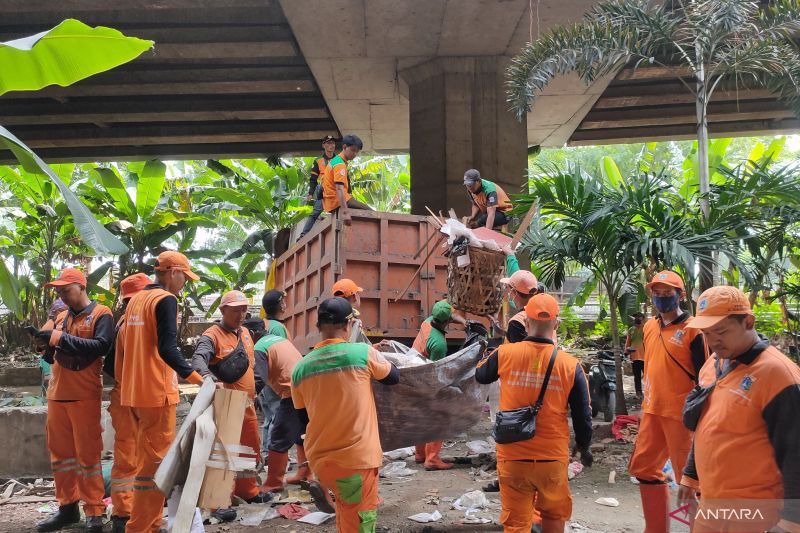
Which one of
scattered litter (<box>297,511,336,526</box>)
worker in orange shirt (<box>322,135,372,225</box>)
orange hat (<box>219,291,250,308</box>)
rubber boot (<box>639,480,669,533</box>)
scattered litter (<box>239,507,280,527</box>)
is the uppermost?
worker in orange shirt (<box>322,135,372,225</box>)

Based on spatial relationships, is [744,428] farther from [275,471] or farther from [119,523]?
[275,471]

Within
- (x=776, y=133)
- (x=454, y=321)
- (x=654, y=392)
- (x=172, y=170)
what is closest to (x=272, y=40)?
(x=454, y=321)

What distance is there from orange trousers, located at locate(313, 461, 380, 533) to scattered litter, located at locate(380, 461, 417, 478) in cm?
291

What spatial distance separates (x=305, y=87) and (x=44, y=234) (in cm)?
720

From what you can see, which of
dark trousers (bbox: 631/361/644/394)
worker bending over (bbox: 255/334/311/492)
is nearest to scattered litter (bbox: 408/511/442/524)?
Answer: worker bending over (bbox: 255/334/311/492)

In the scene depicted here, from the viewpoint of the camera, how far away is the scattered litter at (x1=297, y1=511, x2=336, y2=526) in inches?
199

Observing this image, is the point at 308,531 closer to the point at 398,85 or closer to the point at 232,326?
the point at 232,326

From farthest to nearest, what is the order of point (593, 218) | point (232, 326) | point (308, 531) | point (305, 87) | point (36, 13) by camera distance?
point (305, 87) → point (36, 13) → point (593, 218) → point (232, 326) → point (308, 531)

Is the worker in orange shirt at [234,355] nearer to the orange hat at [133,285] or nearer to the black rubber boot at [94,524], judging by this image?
the orange hat at [133,285]

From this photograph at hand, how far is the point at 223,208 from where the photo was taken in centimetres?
1611

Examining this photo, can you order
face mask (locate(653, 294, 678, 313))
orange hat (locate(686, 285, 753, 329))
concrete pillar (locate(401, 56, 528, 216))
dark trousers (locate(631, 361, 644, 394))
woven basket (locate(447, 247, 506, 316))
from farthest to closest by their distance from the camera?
dark trousers (locate(631, 361, 644, 394)), concrete pillar (locate(401, 56, 528, 216)), woven basket (locate(447, 247, 506, 316)), face mask (locate(653, 294, 678, 313)), orange hat (locate(686, 285, 753, 329))

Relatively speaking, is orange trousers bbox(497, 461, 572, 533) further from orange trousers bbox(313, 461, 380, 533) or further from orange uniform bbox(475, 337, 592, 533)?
orange trousers bbox(313, 461, 380, 533)

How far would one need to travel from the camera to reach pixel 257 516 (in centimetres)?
520

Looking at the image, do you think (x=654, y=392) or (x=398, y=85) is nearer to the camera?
(x=654, y=392)
